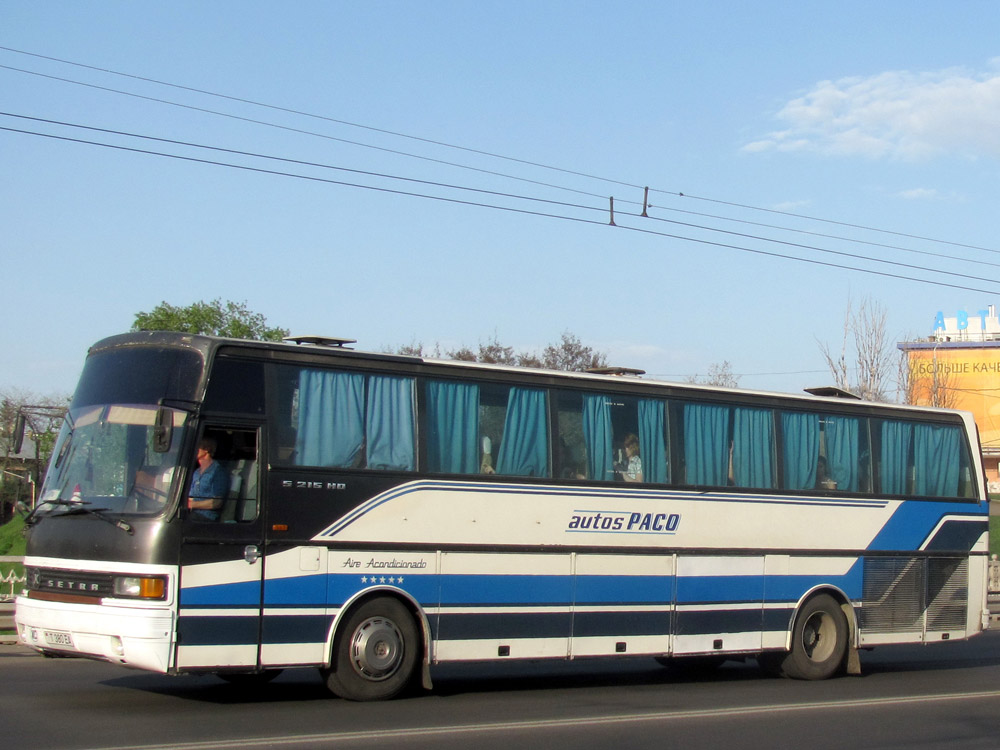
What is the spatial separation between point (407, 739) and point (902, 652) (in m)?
13.9

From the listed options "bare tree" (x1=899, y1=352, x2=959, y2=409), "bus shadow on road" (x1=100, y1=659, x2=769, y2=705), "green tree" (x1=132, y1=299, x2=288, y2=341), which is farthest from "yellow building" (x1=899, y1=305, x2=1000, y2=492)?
"bus shadow on road" (x1=100, y1=659, x2=769, y2=705)

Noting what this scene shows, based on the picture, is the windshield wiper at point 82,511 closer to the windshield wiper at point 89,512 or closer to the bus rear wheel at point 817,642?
the windshield wiper at point 89,512

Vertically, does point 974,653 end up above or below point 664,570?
below

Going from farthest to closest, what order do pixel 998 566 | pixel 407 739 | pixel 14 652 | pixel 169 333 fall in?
1. pixel 998 566
2. pixel 14 652
3. pixel 169 333
4. pixel 407 739

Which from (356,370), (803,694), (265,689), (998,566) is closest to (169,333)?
(356,370)

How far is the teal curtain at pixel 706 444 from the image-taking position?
1417 cm

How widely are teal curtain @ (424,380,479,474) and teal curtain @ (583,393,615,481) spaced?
1451 millimetres

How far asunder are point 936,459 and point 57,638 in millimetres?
11550

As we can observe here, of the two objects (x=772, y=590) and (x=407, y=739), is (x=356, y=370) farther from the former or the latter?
(x=772, y=590)

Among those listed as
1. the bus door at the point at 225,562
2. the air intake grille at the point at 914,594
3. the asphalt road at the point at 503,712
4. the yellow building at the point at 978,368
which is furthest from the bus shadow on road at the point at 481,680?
the yellow building at the point at 978,368

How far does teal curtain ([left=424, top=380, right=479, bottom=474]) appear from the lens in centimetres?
1218

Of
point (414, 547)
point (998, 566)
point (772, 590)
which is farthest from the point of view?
point (998, 566)

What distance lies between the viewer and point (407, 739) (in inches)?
366

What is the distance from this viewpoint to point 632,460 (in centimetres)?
1366
